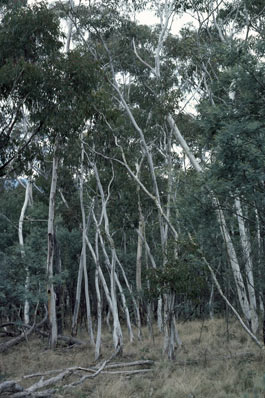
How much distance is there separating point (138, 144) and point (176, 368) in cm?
1123

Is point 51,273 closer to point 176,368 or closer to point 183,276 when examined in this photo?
point 183,276

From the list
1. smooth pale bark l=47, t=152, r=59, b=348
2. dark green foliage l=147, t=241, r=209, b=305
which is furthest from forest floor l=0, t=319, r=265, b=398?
dark green foliage l=147, t=241, r=209, b=305

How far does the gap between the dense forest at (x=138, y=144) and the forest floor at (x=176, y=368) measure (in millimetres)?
640

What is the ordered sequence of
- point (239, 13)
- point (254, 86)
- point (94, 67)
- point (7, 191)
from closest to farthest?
point (254, 86), point (94, 67), point (239, 13), point (7, 191)

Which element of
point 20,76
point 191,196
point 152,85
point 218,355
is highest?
point 152,85

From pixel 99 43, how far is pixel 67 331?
1601 centimetres

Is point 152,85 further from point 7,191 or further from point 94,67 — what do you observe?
point 7,191

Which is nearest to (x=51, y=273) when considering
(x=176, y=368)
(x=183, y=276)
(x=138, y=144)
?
(x=183, y=276)

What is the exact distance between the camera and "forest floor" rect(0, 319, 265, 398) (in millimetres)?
8352

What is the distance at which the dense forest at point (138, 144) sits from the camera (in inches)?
392

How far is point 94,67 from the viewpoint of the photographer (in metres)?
11.0

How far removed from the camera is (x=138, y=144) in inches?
794

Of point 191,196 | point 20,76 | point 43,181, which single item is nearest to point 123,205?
point 43,181

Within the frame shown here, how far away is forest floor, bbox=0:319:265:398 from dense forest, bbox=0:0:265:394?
0.64m
